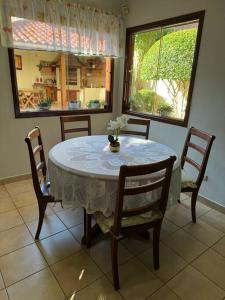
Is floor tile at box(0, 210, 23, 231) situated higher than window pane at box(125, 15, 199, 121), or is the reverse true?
window pane at box(125, 15, 199, 121)

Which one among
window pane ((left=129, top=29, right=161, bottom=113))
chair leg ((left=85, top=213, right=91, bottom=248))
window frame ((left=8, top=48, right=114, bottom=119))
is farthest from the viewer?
window pane ((left=129, top=29, right=161, bottom=113))

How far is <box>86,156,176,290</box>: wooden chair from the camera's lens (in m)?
1.29

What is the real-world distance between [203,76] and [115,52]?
1.44 metres

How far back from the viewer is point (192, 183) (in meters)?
2.11

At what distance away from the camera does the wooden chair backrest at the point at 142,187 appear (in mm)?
1235

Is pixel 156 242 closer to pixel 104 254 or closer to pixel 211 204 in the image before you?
pixel 104 254

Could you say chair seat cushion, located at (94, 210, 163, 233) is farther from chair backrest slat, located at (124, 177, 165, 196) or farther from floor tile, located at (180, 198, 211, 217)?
floor tile, located at (180, 198, 211, 217)

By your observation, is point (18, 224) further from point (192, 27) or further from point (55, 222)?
point (192, 27)

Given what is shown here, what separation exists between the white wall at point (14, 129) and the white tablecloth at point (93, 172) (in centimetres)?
110

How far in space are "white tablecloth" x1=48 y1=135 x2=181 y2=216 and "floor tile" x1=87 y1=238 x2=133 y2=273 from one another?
49 cm

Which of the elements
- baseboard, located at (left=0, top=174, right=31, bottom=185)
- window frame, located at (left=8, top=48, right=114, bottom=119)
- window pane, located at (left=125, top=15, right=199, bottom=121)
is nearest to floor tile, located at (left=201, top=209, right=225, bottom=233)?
window pane, located at (left=125, top=15, right=199, bottom=121)

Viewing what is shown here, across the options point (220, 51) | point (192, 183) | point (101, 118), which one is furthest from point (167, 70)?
point (192, 183)

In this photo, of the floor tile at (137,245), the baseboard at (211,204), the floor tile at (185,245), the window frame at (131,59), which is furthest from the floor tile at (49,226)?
the window frame at (131,59)

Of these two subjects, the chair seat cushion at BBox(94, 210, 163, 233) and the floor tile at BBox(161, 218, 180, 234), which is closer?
the chair seat cushion at BBox(94, 210, 163, 233)
